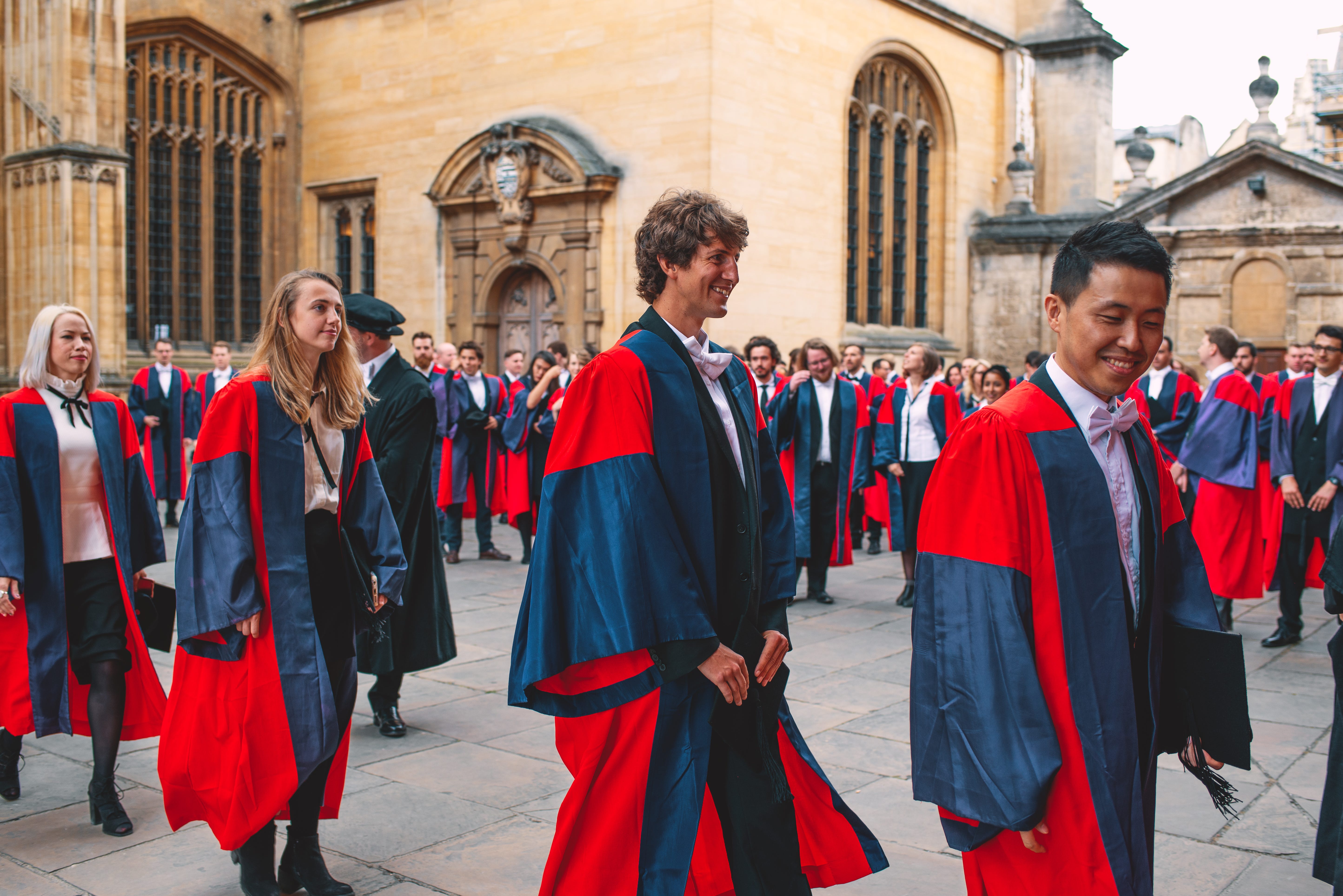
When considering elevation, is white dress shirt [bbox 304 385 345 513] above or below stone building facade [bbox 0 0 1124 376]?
below

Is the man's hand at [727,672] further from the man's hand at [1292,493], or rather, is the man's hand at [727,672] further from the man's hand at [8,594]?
the man's hand at [1292,493]

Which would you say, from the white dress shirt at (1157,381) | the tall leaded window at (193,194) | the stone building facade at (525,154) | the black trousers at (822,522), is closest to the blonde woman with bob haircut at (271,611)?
the black trousers at (822,522)

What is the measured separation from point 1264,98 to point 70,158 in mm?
18065

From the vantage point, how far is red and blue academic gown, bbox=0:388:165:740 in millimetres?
4207

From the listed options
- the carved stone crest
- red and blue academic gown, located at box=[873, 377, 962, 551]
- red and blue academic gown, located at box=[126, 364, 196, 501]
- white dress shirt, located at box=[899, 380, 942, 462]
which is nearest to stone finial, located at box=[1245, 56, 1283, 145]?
the carved stone crest

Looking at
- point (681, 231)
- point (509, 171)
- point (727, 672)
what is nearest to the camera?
point (727, 672)

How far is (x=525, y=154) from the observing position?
16531 millimetres

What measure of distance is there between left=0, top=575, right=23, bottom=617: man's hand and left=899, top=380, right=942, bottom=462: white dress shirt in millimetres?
6382

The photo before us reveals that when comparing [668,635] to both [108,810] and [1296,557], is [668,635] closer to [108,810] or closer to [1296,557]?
[108,810]

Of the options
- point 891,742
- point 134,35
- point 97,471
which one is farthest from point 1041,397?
point 134,35

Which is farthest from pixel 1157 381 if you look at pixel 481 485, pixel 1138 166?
pixel 1138 166

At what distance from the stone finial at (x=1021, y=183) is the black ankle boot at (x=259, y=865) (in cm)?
1906

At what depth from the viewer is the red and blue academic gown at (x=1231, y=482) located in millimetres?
7688

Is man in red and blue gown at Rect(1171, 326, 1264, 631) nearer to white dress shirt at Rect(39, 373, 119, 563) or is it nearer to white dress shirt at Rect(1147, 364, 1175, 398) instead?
white dress shirt at Rect(1147, 364, 1175, 398)
